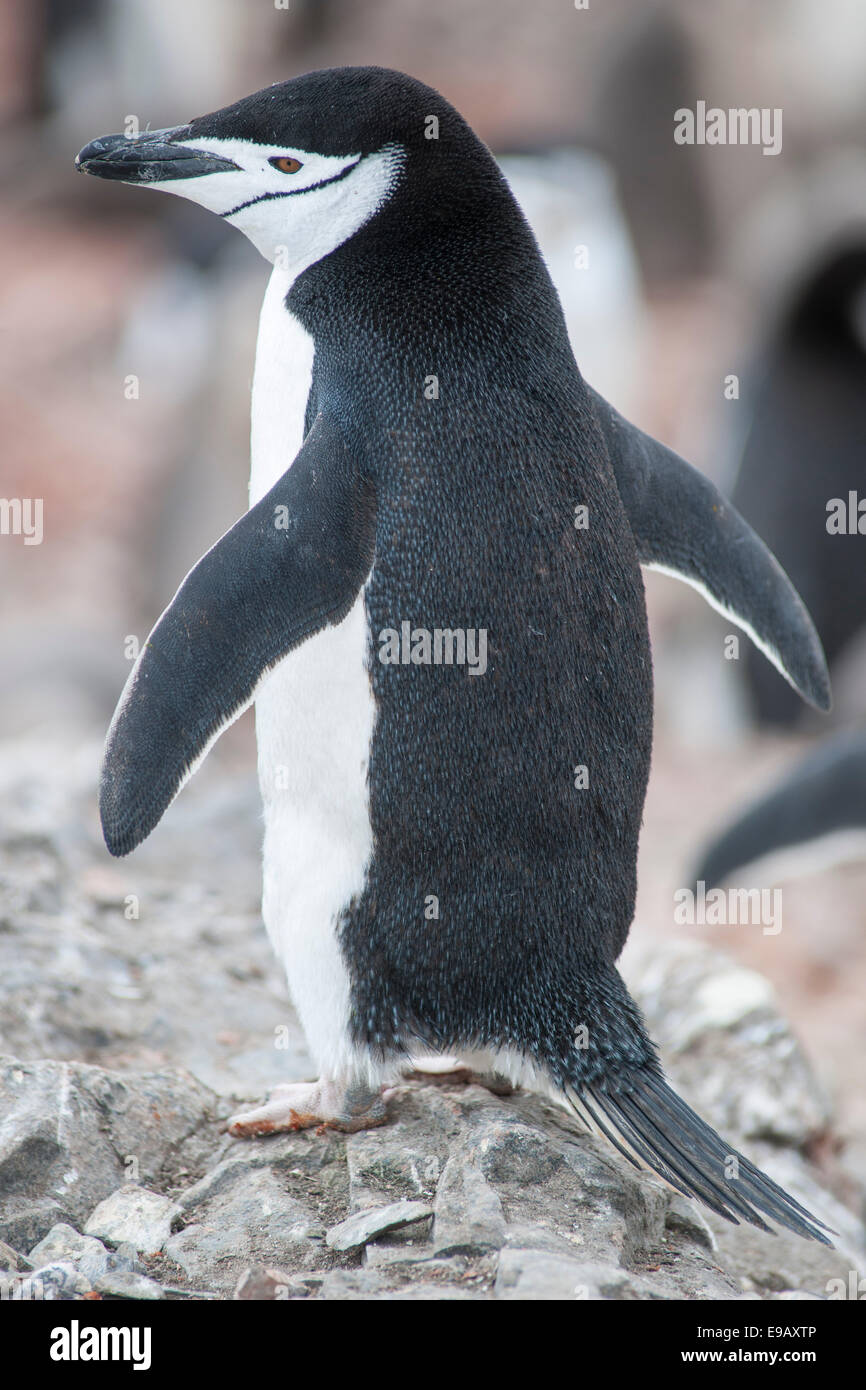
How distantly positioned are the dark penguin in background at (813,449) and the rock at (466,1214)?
5271 mm

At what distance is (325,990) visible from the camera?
6.94 feet

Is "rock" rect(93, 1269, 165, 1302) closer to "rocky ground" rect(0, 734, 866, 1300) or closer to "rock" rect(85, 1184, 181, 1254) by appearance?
→ "rocky ground" rect(0, 734, 866, 1300)

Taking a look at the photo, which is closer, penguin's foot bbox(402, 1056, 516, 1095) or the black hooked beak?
the black hooked beak

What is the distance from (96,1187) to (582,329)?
559cm

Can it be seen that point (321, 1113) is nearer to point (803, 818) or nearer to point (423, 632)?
point (423, 632)

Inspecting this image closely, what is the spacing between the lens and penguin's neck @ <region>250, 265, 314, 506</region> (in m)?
2.15

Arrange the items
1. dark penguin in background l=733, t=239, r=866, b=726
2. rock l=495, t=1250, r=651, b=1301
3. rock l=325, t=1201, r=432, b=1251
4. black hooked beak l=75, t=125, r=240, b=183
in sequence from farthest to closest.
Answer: dark penguin in background l=733, t=239, r=866, b=726 < black hooked beak l=75, t=125, r=240, b=183 < rock l=325, t=1201, r=432, b=1251 < rock l=495, t=1250, r=651, b=1301

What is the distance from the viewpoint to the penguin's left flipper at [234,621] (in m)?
1.93

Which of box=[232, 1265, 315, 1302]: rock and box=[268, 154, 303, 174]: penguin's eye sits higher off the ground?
box=[268, 154, 303, 174]: penguin's eye

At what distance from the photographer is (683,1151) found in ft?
6.51

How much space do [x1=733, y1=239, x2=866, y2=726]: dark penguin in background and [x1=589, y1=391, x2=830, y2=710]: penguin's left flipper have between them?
4.40 metres

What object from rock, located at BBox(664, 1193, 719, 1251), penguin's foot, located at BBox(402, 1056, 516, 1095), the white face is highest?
the white face

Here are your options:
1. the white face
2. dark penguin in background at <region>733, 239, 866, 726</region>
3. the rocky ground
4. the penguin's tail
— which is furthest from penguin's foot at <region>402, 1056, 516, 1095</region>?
dark penguin in background at <region>733, 239, 866, 726</region>

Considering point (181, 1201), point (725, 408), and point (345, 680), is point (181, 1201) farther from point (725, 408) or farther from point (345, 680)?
point (725, 408)
